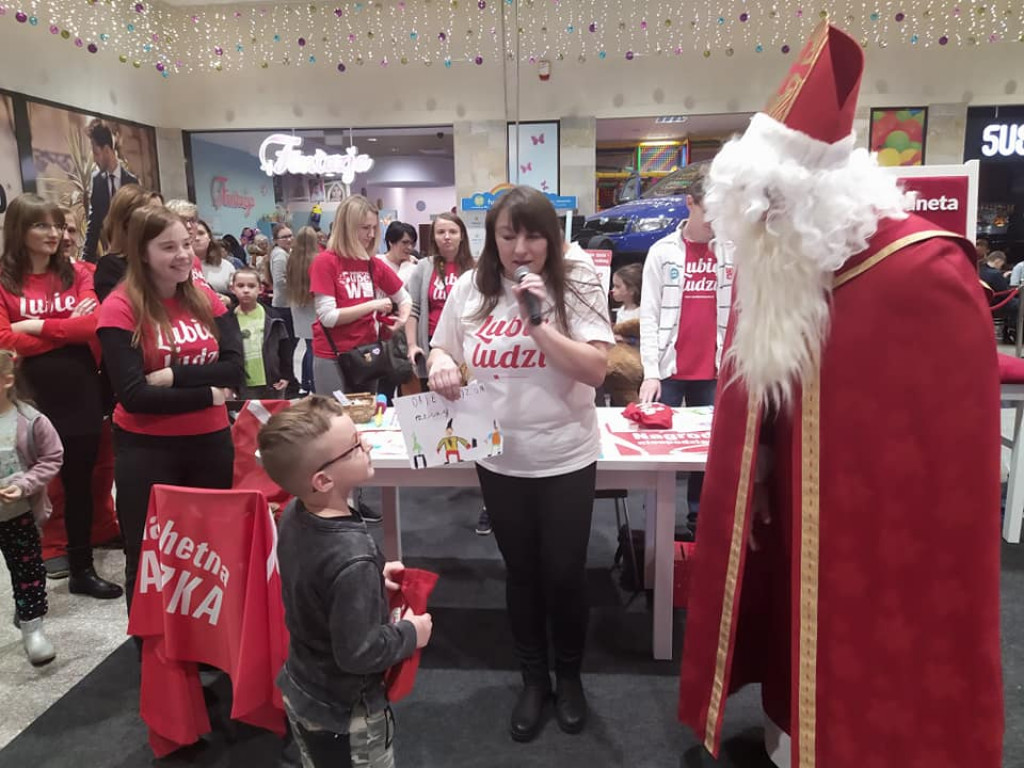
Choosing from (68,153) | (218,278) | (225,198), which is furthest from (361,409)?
(225,198)

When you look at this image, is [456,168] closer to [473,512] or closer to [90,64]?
[90,64]

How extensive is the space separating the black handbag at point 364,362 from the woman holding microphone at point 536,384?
57.9 inches

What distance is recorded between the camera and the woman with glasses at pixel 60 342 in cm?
265

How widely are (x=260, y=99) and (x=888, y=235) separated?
7.89 metres

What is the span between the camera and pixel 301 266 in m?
5.08

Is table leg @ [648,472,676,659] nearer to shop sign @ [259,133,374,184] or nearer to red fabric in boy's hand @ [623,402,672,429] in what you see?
red fabric in boy's hand @ [623,402,672,429]

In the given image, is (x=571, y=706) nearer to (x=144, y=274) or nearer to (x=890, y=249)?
(x=890, y=249)

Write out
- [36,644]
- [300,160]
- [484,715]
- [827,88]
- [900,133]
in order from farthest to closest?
[300,160] → [900,133] → [36,644] → [484,715] → [827,88]

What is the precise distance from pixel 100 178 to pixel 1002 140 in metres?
9.10

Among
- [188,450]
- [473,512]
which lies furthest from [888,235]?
[473,512]

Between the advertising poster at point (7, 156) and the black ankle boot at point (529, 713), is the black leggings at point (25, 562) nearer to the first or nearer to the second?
the black ankle boot at point (529, 713)

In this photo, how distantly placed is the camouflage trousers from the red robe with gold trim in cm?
84

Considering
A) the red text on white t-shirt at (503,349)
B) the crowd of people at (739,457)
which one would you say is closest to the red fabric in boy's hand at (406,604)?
the crowd of people at (739,457)

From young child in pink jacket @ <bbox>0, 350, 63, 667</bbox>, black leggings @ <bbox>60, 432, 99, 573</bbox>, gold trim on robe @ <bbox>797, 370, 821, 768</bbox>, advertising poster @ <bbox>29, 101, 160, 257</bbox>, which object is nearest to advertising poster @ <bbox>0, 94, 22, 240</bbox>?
advertising poster @ <bbox>29, 101, 160, 257</bbox>
